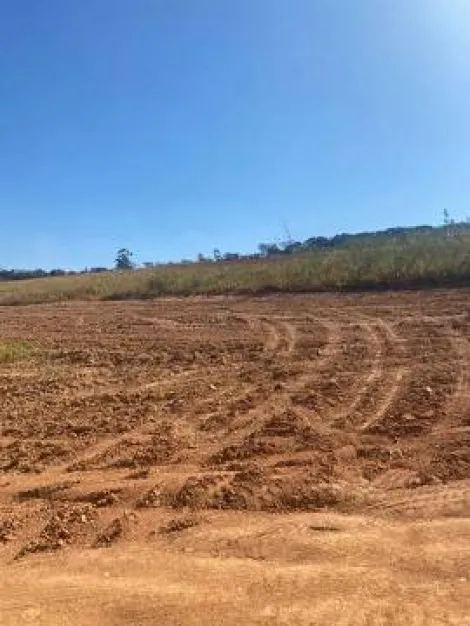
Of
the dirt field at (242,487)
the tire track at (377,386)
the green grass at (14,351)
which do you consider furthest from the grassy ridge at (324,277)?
the green grass at (14,351)

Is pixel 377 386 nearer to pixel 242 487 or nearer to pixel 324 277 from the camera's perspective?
pixel 242 487

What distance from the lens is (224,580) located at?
452cm

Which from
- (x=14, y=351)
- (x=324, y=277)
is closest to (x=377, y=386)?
(x=14, y=351)

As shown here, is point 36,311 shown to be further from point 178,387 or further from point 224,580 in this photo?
point 224,580

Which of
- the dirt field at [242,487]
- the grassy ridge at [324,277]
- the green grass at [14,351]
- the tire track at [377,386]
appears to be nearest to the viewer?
the dirt field at [242,487]

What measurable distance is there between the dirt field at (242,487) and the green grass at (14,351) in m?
0.80

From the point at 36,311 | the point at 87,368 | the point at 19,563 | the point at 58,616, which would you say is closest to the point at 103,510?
the point at 19,563

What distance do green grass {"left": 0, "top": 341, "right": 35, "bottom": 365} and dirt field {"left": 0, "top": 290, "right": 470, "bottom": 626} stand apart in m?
0.80

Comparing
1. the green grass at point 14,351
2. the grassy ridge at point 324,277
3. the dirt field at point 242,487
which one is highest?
the grassy ridge at point 324,277

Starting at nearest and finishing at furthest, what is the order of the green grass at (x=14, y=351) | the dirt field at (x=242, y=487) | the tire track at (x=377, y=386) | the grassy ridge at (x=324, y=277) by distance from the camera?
1. the dirt field at (x=242, y=487)
2. the tire track at (x=377, y=386)
3. the green grass at (x=14, y=351)
4. the grassy ridge at (x=324, y=277)

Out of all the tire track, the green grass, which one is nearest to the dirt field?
the tire track

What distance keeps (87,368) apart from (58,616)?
7391 mm

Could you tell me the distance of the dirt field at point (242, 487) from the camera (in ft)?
14.2

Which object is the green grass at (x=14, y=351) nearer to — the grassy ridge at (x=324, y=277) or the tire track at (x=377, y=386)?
the tire track at (x=377, y=386)
